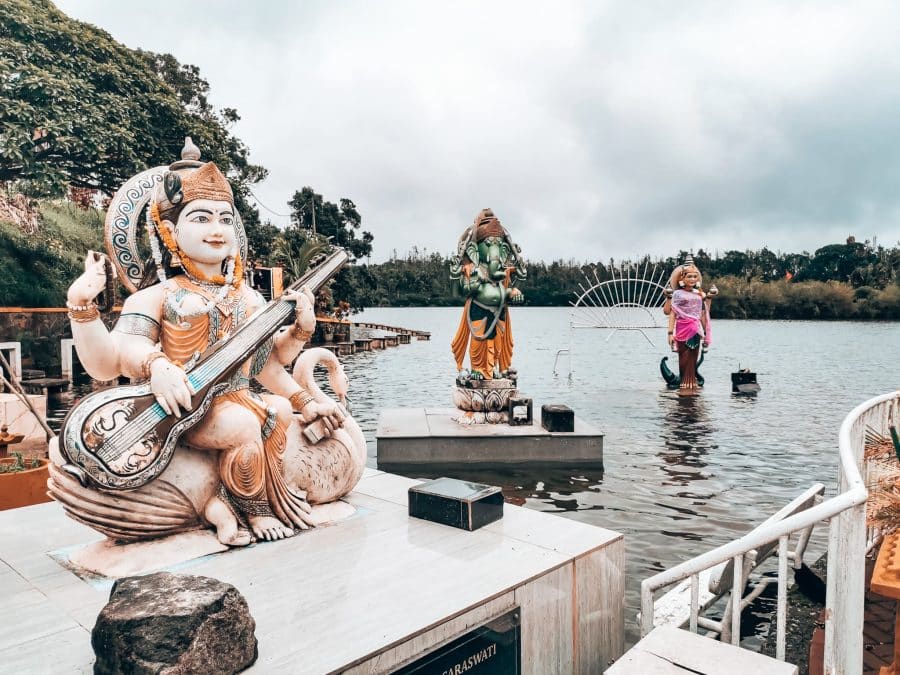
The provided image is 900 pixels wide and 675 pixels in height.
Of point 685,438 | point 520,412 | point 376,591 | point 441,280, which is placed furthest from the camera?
point 441,280

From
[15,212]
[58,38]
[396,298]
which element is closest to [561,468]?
[58,38]

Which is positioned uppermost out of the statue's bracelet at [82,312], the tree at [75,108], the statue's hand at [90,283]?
the tree at [75,108]

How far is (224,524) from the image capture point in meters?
3.57

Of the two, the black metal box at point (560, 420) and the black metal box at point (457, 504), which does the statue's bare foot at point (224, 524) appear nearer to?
the black metal box at point (457, 504)

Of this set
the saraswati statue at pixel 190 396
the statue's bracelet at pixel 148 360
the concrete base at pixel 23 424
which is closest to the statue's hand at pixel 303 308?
the saraswati statue at pixel 190 396

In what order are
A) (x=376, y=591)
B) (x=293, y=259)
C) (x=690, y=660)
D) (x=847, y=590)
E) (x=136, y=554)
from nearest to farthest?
(x=847, y=590), (x=690, y=660), (x=376, y=591), (x=136, y=554), (x=293, y=259)

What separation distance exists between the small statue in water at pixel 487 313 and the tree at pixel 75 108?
10.3 meters

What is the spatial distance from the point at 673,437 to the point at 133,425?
8768 mm

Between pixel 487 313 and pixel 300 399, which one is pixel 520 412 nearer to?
pixel 487 313

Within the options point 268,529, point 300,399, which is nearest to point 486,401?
point 300,399

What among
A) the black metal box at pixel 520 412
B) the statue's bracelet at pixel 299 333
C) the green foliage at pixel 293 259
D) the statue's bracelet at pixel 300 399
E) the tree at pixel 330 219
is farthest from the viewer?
the tree at pixel 330 219

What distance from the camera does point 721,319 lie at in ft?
190

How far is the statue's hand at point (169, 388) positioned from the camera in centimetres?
328

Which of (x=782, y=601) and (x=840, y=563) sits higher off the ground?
(x=840, y=563)
